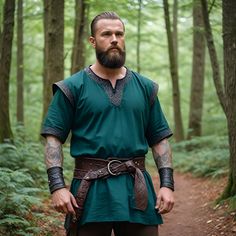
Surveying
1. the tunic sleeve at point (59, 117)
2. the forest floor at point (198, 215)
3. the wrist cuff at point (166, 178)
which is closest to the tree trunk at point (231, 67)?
the forest floor at point (198, 215)

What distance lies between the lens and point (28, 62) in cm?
2738

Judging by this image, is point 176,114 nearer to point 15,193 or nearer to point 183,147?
point 183,147

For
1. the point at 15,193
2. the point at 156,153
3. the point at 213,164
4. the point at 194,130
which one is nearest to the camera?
the point at 156,153

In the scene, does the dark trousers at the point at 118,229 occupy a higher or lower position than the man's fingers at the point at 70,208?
lower

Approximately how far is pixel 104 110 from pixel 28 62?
24.9 meters

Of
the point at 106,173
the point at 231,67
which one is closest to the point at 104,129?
the point at 106,173

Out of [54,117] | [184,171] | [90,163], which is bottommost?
[184,171]

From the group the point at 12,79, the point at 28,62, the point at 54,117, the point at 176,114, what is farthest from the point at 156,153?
the point at 28,62

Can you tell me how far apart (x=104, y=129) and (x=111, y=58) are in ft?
1.79

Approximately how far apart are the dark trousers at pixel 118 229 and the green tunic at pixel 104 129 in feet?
0.18

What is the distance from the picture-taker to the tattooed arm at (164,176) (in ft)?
10.9

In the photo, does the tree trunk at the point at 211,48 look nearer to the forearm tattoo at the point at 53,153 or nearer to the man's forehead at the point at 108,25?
the man's forehead at the point at 108,25

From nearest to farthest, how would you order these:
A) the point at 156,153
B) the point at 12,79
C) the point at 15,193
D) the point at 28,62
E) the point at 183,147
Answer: the point at 156,153, the point at 15,193, the point at 183,147, the point at 12,79, the point at 28,62

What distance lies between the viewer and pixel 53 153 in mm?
3297
